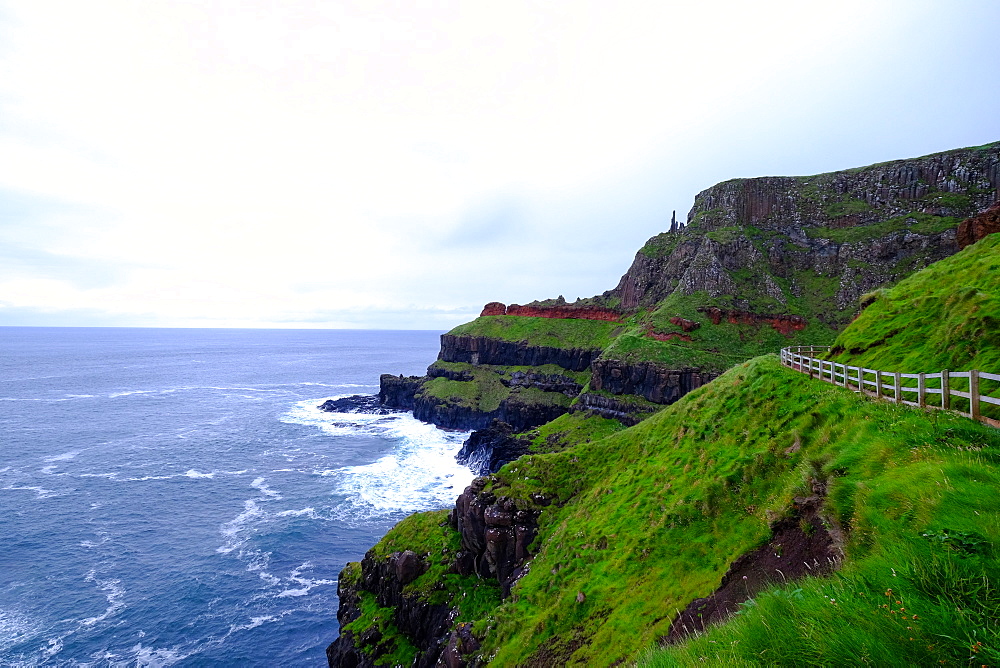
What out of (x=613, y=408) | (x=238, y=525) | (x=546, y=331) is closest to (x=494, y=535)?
(x=238, y=525)

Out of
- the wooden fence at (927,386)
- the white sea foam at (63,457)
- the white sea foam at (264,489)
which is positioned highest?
the wooden fence at (927,386)

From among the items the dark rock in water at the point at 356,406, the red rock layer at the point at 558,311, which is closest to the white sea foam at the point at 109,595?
the dark rock in water at the point at 356,406

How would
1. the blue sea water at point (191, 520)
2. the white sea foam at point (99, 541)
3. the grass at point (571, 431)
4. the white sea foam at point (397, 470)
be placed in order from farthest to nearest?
the grass at point (571, 431) < the white sea foam at point (397, 470) < the white sea foam at point (99, 541) < the blue sea water at point (191, 520)

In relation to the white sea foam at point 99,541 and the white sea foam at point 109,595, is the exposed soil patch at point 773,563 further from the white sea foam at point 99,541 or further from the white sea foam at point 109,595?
the white sea foam at point 99,541

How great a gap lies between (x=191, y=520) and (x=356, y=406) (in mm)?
61248

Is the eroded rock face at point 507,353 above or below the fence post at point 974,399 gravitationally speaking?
below

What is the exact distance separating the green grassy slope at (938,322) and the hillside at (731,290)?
3909 centimetres

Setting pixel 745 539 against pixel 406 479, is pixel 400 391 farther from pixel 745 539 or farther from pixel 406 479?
pixel 745 539

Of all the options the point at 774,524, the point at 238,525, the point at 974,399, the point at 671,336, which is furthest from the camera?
Answer: the point at 671,336

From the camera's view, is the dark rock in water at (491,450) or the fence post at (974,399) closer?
the fence post at (974,399)

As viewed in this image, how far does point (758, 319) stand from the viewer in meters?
75.3

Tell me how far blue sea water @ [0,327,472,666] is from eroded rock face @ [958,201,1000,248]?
5044cm

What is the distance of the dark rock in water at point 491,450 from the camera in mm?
58669

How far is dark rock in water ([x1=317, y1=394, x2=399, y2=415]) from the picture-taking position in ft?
339
